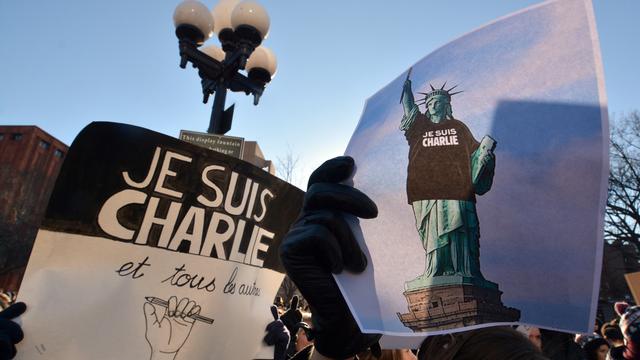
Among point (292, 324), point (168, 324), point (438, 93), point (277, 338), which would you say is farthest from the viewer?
point (292, 324)

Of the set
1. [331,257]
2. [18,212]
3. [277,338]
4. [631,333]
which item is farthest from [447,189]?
[18,212]

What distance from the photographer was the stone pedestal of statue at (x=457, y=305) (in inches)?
26.5

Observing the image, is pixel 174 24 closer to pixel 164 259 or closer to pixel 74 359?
pixel 164 259

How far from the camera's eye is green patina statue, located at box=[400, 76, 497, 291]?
0.71m

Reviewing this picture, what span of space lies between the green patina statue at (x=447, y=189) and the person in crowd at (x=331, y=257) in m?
0.17

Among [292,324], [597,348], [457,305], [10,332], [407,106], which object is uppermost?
[407,106]

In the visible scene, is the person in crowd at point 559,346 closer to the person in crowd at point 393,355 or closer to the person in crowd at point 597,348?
the person in crowd at point 597,348

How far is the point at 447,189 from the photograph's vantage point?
0.76 meters

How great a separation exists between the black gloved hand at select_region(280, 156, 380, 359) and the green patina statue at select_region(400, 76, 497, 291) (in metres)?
0.18

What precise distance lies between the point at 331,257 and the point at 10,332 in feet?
4.35

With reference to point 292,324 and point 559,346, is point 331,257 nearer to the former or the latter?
point 292,324

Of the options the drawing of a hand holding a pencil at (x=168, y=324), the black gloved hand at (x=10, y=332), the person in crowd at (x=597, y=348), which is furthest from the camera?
the person in crowd at (x=597, y=348)

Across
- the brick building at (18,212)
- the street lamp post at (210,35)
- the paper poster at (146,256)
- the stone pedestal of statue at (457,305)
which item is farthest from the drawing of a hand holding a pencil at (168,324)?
the brick building at (18,212)

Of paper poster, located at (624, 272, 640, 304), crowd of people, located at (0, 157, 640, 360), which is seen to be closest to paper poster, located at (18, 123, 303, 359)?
crowd of people, located at (0, 157, 640, 360)
